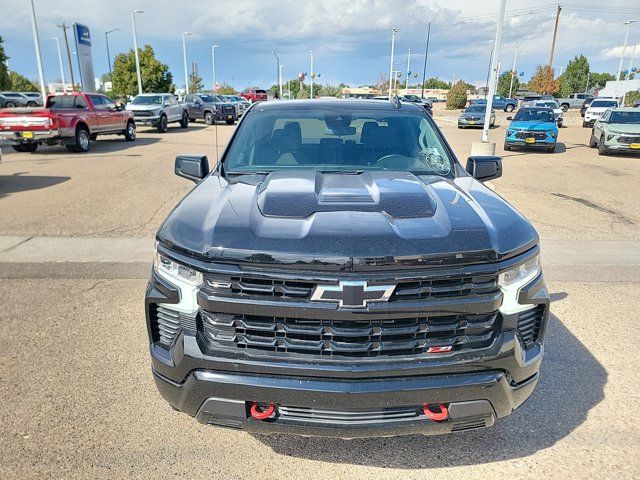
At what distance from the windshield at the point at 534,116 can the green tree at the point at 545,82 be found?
63.7m

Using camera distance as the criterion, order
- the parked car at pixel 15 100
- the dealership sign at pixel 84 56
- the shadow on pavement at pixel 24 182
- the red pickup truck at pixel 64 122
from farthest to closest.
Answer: the parked car at pixel 15 100 → the dealership sign at pixel 84 56 → the red pickup truck at pixel 64 122 → the shadow on pavement at pixel 24 182

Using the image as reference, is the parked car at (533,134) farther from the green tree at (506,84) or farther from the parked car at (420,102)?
the green tree at (506,84)

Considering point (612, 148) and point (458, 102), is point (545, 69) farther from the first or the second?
point (612, 148)

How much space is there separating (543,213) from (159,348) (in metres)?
7.73

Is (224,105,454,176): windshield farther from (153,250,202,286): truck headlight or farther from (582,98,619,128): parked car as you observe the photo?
(582,98,619,128): parked car

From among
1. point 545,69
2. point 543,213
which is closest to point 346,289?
point 543,213

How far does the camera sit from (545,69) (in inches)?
3002

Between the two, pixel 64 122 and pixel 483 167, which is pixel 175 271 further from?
pixel 64 122

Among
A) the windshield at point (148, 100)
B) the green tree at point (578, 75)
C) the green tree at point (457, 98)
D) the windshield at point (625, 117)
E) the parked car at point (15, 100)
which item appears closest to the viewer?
the windshield at point (625, 117)

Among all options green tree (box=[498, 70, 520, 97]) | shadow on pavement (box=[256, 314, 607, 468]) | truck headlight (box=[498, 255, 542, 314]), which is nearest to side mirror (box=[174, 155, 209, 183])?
shadow on pavement (box=[256, 314, 607, 468])

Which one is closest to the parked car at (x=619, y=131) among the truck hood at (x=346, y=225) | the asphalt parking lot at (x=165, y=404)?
the asphalt parking lot at (x=165, y=404)

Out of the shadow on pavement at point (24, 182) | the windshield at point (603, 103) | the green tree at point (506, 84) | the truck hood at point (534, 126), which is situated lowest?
the shadow on pavement at point (24, 182)

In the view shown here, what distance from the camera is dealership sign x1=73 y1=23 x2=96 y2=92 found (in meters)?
28.4

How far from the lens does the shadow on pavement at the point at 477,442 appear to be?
8.68 feet
